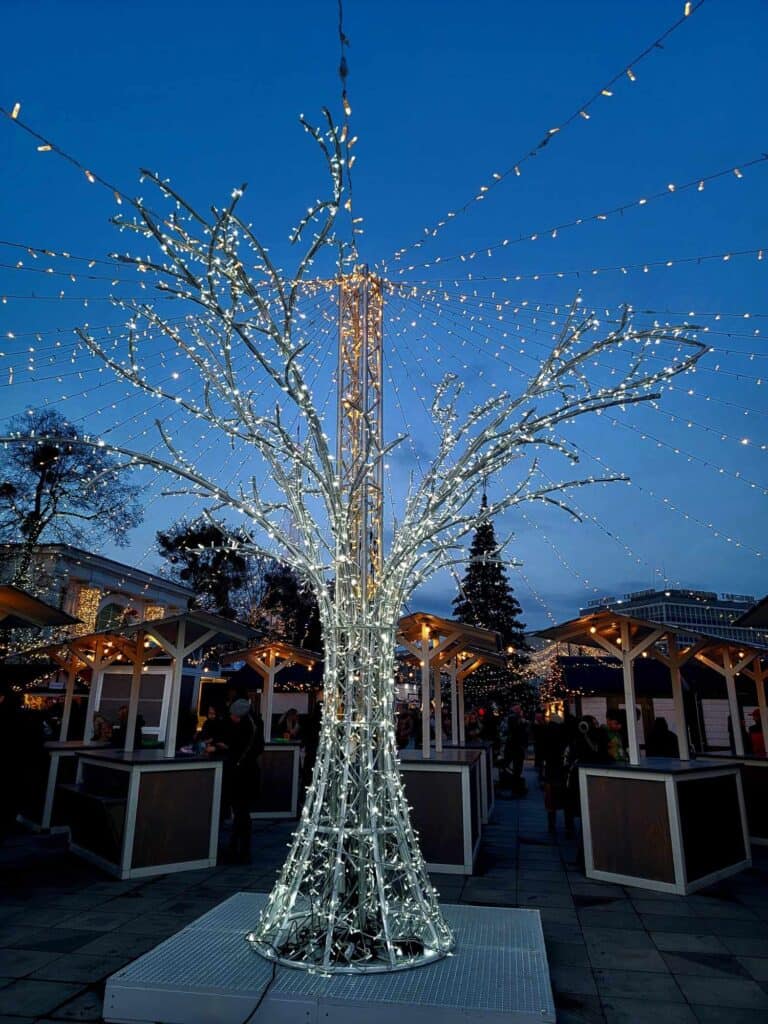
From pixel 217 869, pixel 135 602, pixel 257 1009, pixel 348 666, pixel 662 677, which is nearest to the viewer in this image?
pixel 257 1009

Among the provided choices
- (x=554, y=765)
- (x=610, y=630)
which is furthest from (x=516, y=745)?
(x=610, y=630)

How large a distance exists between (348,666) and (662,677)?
48.0ft

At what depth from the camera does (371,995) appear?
9.66 ft

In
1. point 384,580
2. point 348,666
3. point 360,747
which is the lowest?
point 360,747

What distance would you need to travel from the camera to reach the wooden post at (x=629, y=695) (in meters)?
6.64

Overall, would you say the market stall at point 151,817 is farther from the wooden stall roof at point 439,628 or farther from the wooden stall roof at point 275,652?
the wooden stall roof at point 275,652

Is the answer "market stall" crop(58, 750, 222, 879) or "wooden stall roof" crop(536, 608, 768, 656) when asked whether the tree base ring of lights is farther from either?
"wooden stall roof" crop(536, 608, 768, 656)

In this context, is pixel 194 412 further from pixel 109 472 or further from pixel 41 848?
pixel 41 848

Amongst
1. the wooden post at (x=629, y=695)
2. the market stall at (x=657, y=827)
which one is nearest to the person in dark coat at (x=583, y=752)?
the wooden post at (x=629, y=695)

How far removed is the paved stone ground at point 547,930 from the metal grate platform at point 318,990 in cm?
36

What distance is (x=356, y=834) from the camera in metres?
3.56

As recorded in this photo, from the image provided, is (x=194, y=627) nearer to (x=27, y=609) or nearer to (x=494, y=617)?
(x=27, y=609)

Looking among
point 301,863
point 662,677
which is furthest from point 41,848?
point 662,677

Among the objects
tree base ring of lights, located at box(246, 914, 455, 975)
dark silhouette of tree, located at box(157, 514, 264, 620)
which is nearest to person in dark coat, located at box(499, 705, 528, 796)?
tree base ring of lights, located at box(246, 914, 455, 975)
